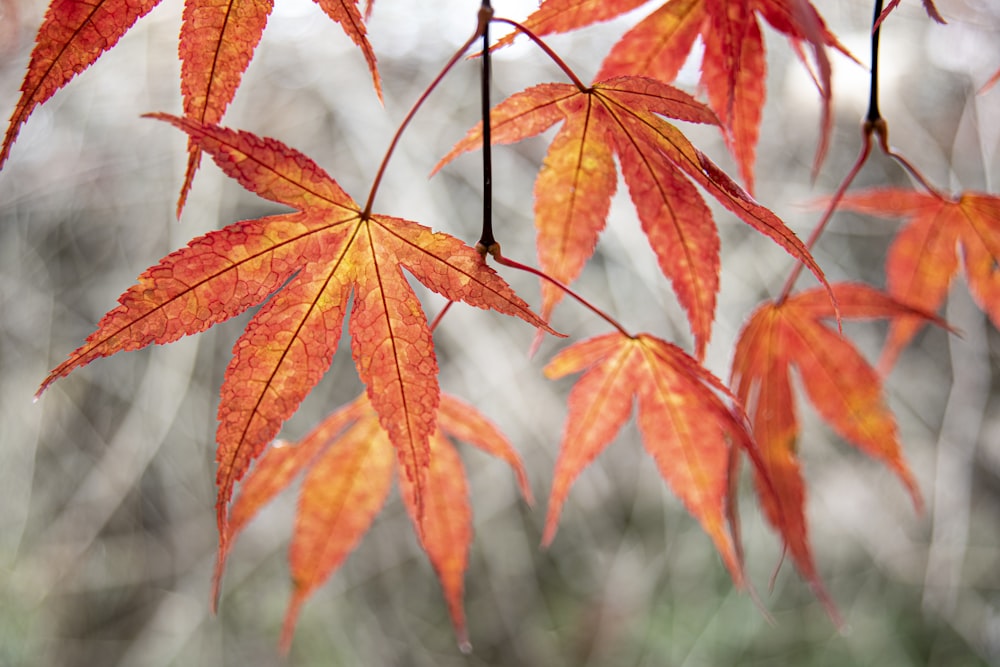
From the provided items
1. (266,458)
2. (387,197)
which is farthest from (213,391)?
(266,458)

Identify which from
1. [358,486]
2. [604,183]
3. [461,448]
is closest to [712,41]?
[604,183]

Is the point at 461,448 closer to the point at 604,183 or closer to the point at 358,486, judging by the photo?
the point at 358,486

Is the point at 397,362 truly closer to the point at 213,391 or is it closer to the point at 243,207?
the point at 213,391

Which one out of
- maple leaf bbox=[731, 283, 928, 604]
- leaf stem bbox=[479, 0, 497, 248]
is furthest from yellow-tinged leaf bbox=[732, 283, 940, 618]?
leaf stem bbox=[479, 0, 497, 248]

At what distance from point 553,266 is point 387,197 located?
1.31 metres

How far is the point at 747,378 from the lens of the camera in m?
0.61

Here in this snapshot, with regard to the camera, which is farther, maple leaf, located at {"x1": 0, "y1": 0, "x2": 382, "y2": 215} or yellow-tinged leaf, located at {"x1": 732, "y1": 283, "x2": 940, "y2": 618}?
yellow-tinged leaf, located at {"x1": 732, "y1": 283, "x2": 940, "y2": 618}

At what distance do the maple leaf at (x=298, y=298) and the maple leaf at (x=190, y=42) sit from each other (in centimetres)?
4

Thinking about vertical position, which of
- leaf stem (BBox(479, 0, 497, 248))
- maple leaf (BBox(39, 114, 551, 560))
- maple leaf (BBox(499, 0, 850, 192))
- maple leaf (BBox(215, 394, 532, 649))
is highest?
maple leaf (BBox(499, 0, 850, 192))

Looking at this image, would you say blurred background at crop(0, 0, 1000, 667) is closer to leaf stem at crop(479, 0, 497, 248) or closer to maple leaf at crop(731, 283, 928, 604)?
maple leaf at crop(731, 283, 928, 604)

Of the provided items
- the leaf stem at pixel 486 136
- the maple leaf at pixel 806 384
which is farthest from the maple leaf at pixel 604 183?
the maple leaf at pixel 806 384

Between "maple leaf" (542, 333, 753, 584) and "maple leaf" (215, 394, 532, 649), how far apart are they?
0.26ft

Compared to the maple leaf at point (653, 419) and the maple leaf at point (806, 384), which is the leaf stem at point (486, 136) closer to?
the maple leaf at point (653, 419)

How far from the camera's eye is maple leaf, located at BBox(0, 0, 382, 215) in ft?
1.14
